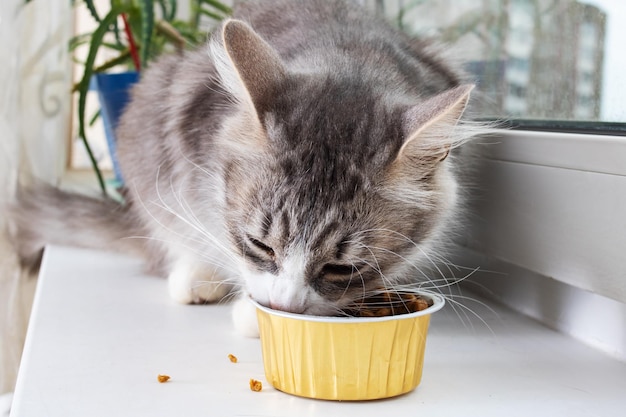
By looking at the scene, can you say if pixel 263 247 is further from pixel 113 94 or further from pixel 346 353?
pixel 113 94

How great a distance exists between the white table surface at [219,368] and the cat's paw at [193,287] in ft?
0.08

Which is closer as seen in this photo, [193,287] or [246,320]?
[246,320]

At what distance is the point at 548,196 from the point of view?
3.91 feet

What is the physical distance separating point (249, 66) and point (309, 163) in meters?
0.15

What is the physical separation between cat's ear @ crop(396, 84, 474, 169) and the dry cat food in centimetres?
18

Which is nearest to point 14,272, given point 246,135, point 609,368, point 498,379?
point 246,135

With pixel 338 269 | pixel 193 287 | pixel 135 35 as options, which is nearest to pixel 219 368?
pixel 338 269

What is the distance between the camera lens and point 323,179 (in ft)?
3.19

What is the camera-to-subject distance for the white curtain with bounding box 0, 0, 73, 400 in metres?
1.59

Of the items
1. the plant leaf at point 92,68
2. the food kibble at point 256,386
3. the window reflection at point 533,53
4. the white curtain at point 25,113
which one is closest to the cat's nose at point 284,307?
the food kibble at point 256,386

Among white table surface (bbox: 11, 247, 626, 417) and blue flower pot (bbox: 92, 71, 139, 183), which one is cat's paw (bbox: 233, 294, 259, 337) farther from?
blue flower pot (bbox: 92, 71, 139, 183)

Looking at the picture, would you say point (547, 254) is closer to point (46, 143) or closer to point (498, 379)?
point (498, 379)

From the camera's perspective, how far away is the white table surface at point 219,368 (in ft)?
2.79

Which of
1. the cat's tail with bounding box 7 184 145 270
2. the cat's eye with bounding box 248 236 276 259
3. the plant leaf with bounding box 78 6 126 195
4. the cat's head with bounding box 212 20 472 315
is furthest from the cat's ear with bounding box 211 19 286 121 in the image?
the plant leaf with bounding box 78 6 126 195
